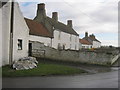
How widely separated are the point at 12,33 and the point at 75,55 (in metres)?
13.9

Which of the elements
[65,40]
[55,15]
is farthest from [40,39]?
[55,15]

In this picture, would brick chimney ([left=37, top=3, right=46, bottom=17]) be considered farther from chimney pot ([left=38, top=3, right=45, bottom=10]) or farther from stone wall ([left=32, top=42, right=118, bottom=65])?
stone wall ([left=32, top=42, right=118, bottom=65])

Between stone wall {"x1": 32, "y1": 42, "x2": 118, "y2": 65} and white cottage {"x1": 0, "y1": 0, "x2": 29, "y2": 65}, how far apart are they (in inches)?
301

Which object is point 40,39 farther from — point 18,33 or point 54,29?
point 18,33

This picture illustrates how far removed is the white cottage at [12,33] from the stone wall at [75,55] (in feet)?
25.0

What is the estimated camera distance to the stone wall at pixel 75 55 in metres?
31.7

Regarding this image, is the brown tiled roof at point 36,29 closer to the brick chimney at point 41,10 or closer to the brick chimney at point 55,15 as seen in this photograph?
the brick chimney at point 41,10

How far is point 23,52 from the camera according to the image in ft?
83.1

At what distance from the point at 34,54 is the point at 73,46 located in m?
25.7

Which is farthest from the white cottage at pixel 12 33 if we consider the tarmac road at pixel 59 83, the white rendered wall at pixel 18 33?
the tarmac road at pixel 59 83

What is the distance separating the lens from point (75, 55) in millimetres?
33281

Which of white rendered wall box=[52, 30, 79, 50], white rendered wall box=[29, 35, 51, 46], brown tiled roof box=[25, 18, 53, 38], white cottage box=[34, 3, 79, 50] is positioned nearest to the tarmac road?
white rendered wall box=[29, 35, 51, 46]

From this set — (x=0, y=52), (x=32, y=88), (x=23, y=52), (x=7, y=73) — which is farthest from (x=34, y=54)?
(x=32, y=88)

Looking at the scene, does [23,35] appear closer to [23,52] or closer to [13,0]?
[23,52]
